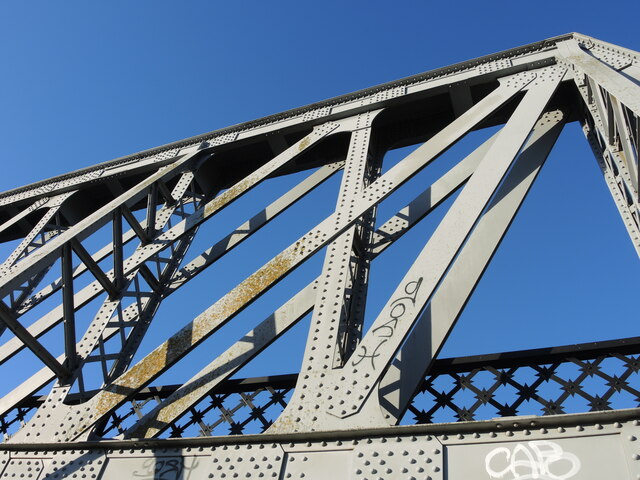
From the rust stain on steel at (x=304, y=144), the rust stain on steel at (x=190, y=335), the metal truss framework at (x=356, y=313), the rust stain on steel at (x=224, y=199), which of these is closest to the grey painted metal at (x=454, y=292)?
the metal truss framework at (x=356, y=313)

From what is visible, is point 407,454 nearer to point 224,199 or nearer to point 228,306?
point 228,306

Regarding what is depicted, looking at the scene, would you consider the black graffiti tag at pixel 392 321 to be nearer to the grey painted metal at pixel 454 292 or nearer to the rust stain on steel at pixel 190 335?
the grey painted metal at pixel 454 292

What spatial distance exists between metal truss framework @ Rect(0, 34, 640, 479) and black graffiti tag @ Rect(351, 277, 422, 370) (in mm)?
11

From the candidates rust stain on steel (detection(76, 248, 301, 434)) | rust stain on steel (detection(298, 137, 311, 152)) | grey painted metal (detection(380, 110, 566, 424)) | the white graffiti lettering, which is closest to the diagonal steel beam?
rust stain on steel (detection(76, 248, 301, 434))

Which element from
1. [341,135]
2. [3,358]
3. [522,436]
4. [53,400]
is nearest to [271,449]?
[522,436]

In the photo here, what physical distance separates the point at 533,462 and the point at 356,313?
6.93 ft

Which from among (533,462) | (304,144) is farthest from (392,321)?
(304,144)

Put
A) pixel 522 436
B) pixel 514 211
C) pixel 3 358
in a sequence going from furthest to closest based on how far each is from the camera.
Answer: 1. pixel 3 358
2. pixel 514 211
3. pixel 522 436

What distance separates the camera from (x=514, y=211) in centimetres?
494

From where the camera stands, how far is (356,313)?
478 centimetres

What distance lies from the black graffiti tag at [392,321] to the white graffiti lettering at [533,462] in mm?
951

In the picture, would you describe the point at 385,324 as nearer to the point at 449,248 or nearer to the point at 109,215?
the point at 449,248

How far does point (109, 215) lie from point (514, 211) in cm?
368

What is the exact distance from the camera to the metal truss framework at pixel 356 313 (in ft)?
10.4
